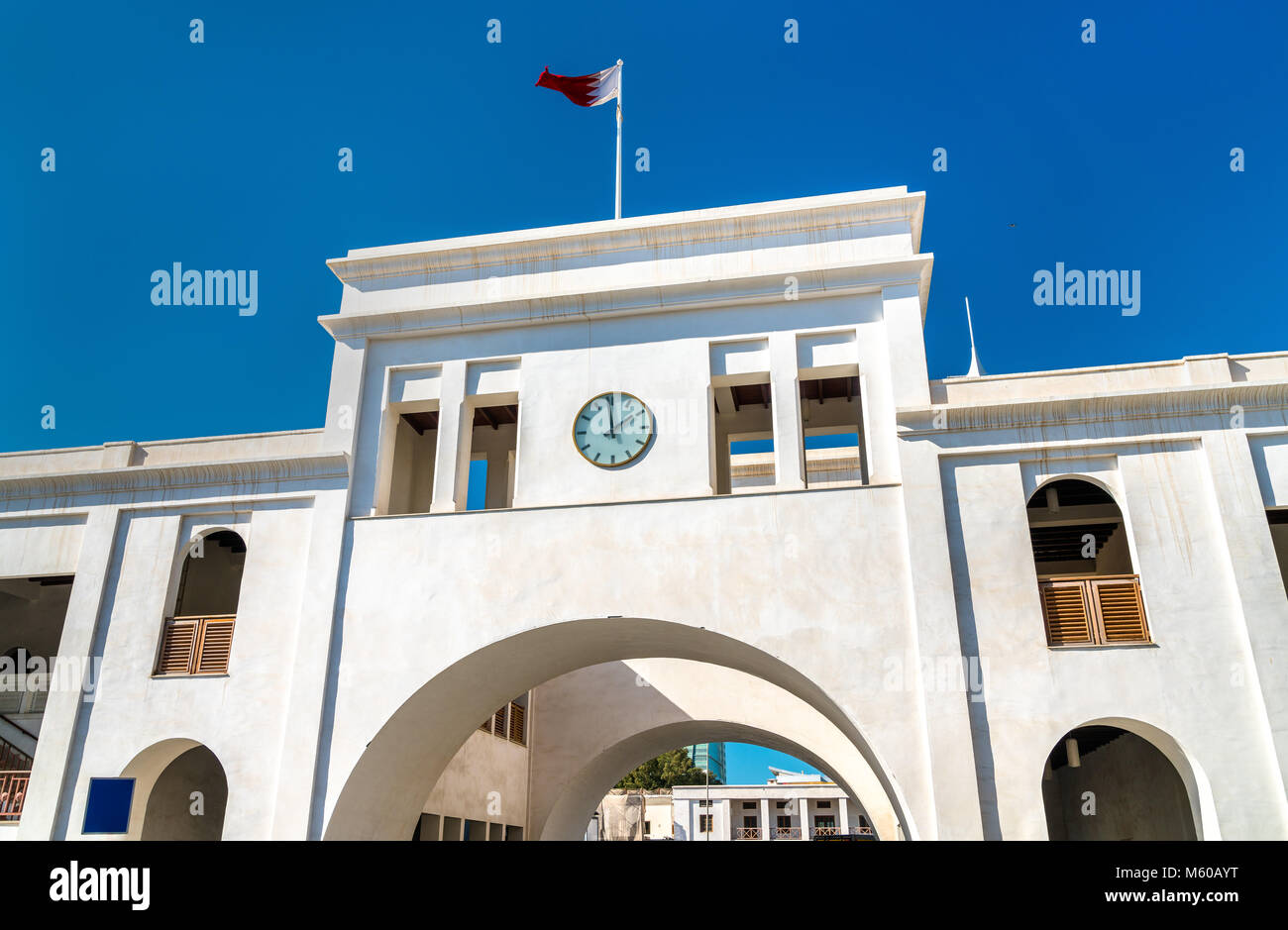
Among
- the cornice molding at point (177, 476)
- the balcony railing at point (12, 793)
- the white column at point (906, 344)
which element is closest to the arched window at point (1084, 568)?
the white column at point (906, 344)

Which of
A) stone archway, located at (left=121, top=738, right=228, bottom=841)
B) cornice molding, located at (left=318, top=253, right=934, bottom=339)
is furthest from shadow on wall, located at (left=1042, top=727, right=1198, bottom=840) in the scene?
stone archway, located at (left=121, top=738, right=228, bottom=841)

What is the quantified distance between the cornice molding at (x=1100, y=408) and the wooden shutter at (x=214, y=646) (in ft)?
34.3

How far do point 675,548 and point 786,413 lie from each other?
2.58 metres

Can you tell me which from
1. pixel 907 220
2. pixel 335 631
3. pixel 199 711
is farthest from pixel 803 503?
pixel 199 711

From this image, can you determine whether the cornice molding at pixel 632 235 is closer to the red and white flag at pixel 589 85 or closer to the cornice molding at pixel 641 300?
the cornice molding at pixel 641 300

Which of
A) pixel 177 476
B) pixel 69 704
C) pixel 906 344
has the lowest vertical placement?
pixel 69 704

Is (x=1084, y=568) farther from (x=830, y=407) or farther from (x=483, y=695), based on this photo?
(x=483, y=695)

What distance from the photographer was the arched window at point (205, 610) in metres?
14.8

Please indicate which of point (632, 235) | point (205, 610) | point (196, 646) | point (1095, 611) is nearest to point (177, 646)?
point (196, 646)

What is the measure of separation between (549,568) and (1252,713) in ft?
29.7

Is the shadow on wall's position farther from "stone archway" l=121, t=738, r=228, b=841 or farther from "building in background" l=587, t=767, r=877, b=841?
"building in background" l=587, t=767, r=877, b=841

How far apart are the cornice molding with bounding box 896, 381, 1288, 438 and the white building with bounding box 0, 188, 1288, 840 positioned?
0.14 ft

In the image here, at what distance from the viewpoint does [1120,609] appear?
12.6m
